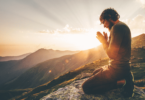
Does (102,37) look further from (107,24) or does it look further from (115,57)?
(115,57)

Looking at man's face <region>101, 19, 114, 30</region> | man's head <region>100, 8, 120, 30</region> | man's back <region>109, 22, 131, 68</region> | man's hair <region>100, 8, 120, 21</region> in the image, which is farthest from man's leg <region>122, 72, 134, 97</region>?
man's hair <region>100, 8, 120, 21</region>

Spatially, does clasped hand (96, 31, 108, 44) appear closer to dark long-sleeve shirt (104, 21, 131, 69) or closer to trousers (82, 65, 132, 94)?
dark long-sleeve shirt (104, 21, 131, 69)

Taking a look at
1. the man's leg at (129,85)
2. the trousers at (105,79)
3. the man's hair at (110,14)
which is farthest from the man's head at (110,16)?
the man's leg at (129,85)

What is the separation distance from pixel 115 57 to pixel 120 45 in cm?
61

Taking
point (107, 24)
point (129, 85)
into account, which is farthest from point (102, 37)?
point (129, 85)

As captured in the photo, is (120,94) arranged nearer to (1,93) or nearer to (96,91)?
(96,91)

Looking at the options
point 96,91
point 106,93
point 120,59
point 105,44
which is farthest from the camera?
point 106,93

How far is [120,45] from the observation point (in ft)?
11.1

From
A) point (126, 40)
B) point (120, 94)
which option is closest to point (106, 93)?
point (120, 94)

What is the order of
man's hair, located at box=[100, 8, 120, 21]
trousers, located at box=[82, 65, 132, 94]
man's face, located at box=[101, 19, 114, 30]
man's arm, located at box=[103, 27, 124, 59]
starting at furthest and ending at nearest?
man's face, located at box=[101, 19, 114, 30], man's hair, located at box=[100, 8, 120, 21], trousers, located at box=[82, 65, 132, 94], man's arm, located at box=[103, 27, 124, 59]

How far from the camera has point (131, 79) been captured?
387 centimetres

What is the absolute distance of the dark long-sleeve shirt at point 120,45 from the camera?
326cm

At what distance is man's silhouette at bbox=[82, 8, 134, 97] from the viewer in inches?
131

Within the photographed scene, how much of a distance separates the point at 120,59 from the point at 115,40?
0.97 metres
